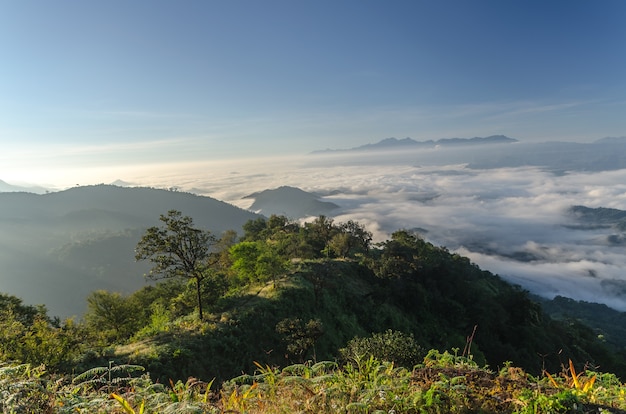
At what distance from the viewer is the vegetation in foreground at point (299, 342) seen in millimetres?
5301

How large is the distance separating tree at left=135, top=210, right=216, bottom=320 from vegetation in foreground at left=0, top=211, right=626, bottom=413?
12 centimetres

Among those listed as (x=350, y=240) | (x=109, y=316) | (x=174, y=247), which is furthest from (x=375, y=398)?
(x=350, y=240)

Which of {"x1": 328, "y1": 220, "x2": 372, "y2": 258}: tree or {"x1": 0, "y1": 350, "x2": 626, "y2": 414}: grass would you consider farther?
{"x1": 328, "y1": 220, "x2": 372, "y2": 258}: tree

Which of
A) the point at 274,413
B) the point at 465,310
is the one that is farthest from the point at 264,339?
the point at 465,310

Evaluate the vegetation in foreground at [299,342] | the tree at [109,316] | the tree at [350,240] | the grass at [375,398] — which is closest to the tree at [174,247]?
the vegetation in foreground at [299,342]

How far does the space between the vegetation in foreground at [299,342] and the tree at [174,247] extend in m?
0.12

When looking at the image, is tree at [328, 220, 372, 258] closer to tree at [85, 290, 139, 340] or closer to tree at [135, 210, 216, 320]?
tree at [85, 290, 139, 340]

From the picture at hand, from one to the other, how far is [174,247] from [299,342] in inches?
487

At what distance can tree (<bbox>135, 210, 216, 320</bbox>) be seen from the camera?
2444 centimetres

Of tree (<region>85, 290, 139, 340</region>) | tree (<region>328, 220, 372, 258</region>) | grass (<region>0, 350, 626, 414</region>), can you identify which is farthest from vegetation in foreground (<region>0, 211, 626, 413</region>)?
tree (<region>328, 220, 372, 258</region>)

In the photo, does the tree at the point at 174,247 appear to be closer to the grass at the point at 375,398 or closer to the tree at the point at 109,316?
the tree at the point at 109,316

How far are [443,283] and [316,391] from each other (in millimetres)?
57508

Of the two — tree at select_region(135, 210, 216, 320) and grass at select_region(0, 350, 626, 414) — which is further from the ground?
grass at select_region(0, 350, 626, 414)

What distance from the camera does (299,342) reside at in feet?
73.4
